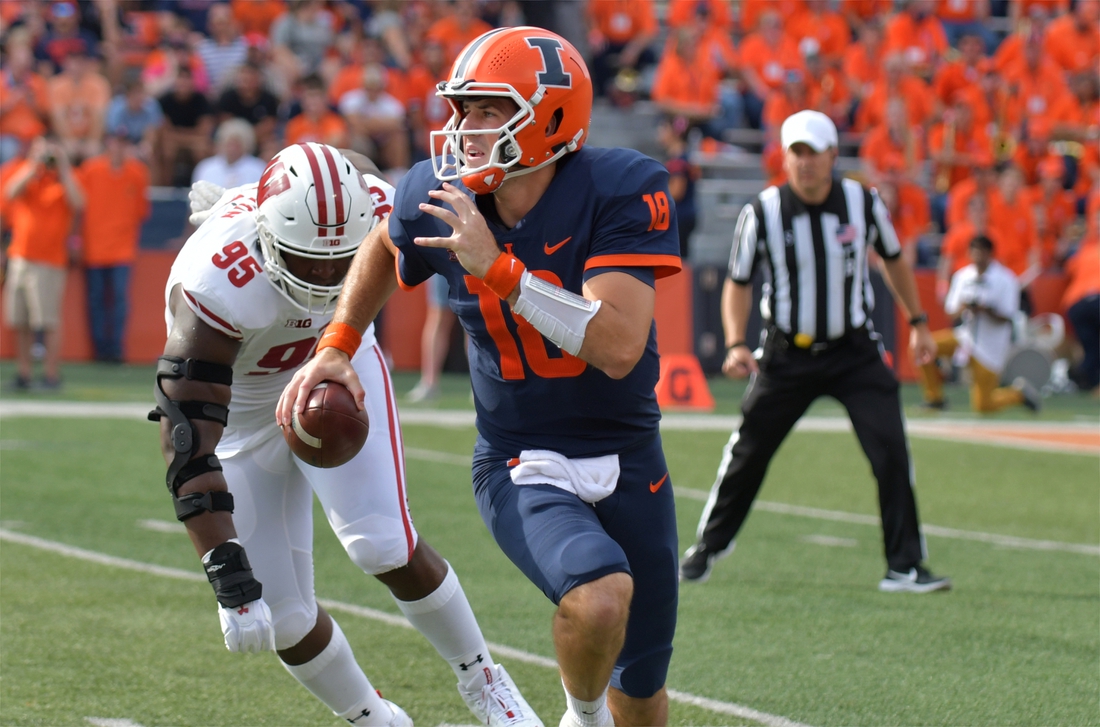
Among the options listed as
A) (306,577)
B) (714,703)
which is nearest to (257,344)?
(306,577)

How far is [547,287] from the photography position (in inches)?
117

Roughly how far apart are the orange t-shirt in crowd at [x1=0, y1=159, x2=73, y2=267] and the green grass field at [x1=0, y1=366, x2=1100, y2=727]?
3.27m

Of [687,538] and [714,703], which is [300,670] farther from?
[687,538]

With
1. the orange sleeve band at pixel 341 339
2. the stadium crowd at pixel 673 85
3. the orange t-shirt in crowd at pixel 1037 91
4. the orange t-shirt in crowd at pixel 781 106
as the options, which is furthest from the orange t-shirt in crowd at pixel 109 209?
the orange t-shirt in crowd at pixel 1037 91

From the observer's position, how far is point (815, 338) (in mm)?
5922

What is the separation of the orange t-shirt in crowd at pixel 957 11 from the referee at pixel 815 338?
44.2 feet

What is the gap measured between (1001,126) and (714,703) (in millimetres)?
13797

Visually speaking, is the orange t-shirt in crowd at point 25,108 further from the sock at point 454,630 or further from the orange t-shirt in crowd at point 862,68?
the sock at point 454,630

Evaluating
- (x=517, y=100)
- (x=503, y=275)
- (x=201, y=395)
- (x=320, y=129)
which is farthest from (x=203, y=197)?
(x=320, y=129)

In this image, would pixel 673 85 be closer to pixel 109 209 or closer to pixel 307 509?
pixel 109 209

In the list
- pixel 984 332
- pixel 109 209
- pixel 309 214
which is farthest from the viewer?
pixel 109 209

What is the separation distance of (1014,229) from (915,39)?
3.83 metres

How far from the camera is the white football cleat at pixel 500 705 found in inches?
147

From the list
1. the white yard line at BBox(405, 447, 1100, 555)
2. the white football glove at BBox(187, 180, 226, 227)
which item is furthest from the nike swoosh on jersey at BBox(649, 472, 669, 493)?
the white yard line at BBox(405, 447, 1100, 555)
